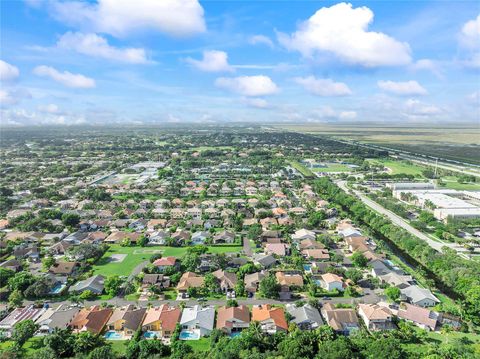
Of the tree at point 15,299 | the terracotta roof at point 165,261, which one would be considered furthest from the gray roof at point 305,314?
the tree at point 15,299

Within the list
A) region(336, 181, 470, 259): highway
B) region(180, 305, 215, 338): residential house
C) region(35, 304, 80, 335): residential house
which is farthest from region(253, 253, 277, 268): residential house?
region(336, 181, 470, 259): highway

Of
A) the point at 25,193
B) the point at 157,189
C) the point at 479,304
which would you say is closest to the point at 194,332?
the point at 479,304

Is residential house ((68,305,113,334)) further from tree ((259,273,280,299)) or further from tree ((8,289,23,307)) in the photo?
tree ((259,273,280,299))

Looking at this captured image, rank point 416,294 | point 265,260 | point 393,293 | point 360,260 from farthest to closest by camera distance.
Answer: point 265,260 → point 360,260 → point 393,293 → point 416,294

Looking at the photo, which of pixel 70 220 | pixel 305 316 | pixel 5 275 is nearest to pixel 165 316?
pixel 305 316

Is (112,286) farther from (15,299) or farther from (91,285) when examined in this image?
(15,299)

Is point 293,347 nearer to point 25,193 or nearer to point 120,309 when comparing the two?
point 120,309
